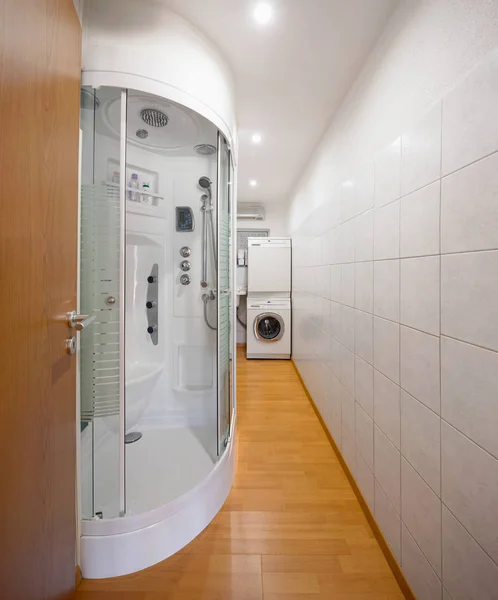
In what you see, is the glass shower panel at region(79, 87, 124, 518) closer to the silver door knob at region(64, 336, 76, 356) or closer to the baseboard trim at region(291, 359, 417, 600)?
the silver door knob at region(64, 336, 76, 356)

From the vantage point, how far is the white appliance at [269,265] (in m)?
4.02

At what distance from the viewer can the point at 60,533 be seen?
2.82ft

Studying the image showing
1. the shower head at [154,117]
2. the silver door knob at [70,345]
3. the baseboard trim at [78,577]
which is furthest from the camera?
the shower head at [154,117]

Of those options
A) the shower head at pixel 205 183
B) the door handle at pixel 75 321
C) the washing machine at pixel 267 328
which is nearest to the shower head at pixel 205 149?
the shower head at pixel 205 183

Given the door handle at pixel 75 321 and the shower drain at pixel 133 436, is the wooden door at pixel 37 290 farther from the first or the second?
the shower drain at pixel 133 436

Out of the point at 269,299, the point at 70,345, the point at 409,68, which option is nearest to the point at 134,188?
the point at 70,345

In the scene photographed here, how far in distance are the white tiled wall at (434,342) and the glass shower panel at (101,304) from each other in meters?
1.21

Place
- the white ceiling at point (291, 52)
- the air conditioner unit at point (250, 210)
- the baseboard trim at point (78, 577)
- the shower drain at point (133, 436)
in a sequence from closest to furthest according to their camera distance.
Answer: the baseboard trim at point (78, 577)
the white ceiling at point (291, 52)
the shower drain at point (133, 436)
the air conditioner unit at point (250, 210)

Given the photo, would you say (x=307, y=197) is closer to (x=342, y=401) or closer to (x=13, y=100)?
(x=342, y=401)

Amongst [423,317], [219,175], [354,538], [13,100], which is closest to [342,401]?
[354,538]

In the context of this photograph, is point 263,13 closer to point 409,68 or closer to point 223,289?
point 409,68

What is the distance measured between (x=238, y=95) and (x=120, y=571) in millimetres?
2734

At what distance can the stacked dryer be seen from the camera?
4.03 metres

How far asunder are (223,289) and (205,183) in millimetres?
915
